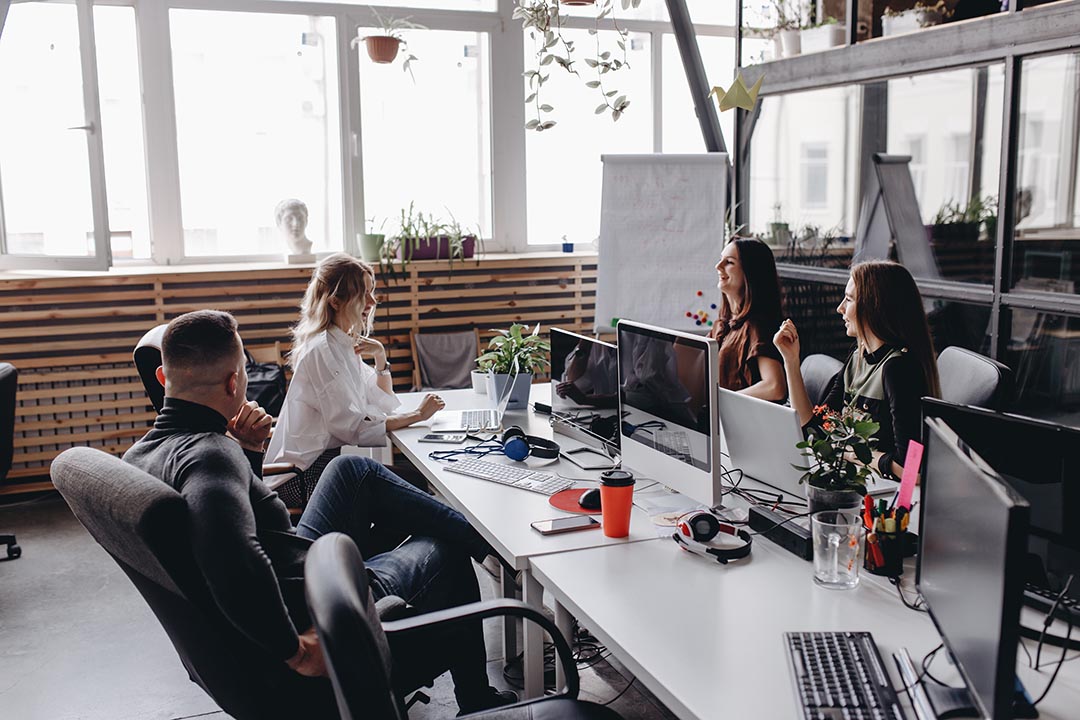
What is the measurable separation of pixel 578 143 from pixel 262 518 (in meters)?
4.82

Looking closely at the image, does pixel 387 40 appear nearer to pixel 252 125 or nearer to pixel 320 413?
pixel 252 125

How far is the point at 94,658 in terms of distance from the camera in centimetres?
340

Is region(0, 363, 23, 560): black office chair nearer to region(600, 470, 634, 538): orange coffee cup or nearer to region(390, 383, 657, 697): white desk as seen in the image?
region(390, 383, 657, 697): white desk

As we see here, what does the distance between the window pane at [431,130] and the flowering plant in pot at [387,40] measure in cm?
7

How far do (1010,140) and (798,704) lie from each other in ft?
9.48

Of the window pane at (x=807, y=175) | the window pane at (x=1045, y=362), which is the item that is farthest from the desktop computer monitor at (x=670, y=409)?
the window pane at (x=807, y=175)

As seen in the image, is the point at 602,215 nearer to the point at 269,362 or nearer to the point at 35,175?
the point at 269,362

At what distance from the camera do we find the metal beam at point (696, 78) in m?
5.93

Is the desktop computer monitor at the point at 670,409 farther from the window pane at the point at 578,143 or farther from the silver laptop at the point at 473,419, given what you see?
the window pane at the point at 578,143

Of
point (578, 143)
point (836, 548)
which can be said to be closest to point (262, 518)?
point (836, 548)

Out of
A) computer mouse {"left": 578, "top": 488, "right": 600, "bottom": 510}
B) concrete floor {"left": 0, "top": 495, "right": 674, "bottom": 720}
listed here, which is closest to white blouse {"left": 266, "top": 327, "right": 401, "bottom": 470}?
concrete floor {"left": 0, "top": 495, "right": 674, "bottom": 720}

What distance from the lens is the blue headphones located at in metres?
3.07

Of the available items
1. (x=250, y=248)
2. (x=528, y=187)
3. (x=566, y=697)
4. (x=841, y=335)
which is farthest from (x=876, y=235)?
(x=250, y=248)

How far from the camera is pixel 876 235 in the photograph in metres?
4.54
